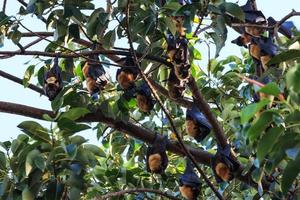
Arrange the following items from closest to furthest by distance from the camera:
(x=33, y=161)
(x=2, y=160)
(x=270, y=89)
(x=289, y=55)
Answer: (x=270, y=89), (x=289, y=55), (x=33, y=161), (x=2, y=160)

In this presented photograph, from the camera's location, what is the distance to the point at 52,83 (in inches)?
112

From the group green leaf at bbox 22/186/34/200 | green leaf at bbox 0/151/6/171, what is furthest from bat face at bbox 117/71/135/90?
green leaf at bbox 22/186/34/200

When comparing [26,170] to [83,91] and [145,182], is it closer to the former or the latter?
[83,91]

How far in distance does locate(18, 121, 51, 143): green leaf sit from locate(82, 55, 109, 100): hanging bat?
62 centimetres

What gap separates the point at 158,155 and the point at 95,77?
17.7 inches

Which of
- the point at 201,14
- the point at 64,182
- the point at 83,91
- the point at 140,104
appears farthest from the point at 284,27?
the point at 64,182

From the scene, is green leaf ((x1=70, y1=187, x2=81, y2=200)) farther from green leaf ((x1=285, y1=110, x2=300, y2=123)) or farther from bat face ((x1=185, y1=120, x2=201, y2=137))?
green leaf ((x1=285, y1=110, x2=300, y2=123))

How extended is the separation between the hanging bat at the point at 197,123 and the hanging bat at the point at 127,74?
32cm

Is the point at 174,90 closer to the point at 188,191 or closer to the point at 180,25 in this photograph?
the point at 180,25

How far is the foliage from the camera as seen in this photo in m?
1.57

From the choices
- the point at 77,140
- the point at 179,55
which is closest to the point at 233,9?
the point at 179,55

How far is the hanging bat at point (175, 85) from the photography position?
2.68 meters

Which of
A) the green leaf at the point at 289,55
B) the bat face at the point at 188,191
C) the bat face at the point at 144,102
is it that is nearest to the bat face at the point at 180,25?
the bat face at the point at 144,102

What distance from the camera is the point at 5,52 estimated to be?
8.14ft
